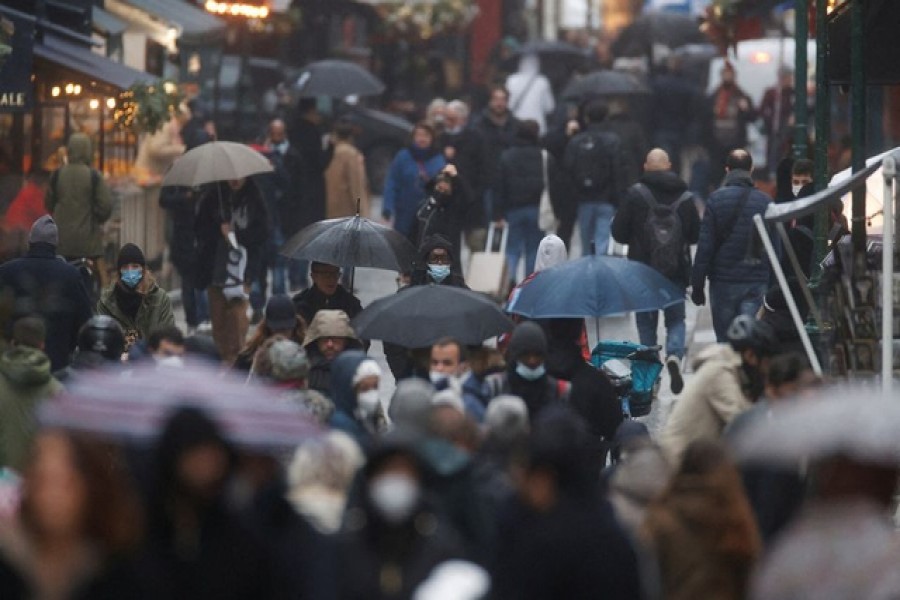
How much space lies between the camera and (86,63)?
77.4 feet

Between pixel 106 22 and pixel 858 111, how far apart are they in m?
12.9

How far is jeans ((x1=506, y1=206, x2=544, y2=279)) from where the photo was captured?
76.5 ft

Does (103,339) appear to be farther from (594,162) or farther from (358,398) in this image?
(594,162)

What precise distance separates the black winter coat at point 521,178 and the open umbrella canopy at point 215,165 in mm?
3871

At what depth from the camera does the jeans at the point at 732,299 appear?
58.7 feet

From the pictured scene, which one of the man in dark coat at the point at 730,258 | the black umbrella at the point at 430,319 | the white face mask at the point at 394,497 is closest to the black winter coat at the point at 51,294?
the black umbrella at the point at 430,319

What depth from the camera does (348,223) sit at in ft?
52.7

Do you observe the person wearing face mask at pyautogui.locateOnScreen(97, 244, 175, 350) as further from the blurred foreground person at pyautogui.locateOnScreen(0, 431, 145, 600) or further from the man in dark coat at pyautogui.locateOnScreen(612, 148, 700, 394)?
the blurred foreground person at pyautogui.locateOnScreen(0, 431, 145, 600)

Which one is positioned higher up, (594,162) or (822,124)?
(822,124)

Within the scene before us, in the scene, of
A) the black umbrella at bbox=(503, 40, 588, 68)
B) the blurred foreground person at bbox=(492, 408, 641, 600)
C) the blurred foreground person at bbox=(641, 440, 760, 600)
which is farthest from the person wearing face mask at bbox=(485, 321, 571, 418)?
the black umbrella at bbox=(503, 40, 588, 68)

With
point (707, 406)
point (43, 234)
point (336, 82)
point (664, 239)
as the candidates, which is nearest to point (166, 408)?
point (707, 406)

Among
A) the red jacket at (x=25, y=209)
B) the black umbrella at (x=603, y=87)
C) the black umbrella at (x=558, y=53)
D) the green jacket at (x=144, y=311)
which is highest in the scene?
the black umbrella at (x=558, y=53)

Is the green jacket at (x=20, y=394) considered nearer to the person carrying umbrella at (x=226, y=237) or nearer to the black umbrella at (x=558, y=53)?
the person carrying umbrella at (x=226, y=237)

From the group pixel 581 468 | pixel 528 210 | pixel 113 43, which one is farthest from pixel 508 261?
pixel 581 468
